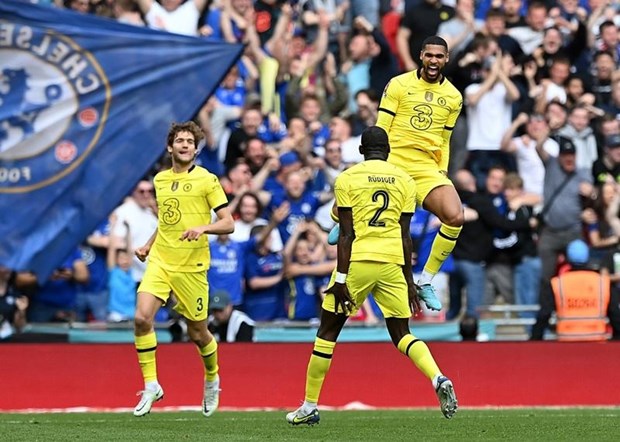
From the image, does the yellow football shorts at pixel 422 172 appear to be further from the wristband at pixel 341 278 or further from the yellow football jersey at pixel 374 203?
the wristband at pixel 341 278

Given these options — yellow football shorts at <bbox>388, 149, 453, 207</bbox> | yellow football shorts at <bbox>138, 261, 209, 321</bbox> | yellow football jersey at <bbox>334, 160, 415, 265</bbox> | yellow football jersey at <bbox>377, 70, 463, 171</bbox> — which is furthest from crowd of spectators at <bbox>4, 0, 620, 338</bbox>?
yellow football jersey at <bbox>334, 160, 415, 265</bbox>

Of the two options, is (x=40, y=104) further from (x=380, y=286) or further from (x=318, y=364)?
(x=380, y=286)

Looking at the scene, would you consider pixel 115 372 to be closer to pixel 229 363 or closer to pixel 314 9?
pixel 229 363

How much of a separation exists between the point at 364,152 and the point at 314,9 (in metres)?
10.3

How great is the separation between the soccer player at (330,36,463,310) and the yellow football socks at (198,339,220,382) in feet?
5.71

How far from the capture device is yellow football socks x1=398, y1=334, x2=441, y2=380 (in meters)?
13.1

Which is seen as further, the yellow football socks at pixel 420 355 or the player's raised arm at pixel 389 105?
the player's raised arm at pixel 389 105

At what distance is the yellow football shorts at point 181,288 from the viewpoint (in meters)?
14.9

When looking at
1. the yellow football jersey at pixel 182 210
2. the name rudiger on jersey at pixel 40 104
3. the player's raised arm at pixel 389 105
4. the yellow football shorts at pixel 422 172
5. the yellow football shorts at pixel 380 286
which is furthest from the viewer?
the name rudiger on jersey at pixel 40 104

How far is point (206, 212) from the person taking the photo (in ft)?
49.2

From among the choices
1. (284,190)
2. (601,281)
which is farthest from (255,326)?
(601,281)

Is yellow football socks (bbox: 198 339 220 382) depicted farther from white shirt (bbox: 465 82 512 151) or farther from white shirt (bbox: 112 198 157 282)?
white shirt (bbox: 465 82 512 151)

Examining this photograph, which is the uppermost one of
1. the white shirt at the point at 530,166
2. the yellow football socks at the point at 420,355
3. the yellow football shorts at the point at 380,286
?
the white shirt at the point at 530,166

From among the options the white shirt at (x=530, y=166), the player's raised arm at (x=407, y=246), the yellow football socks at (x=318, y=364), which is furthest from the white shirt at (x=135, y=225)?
the player's raised arm at (x=407, y=246)
